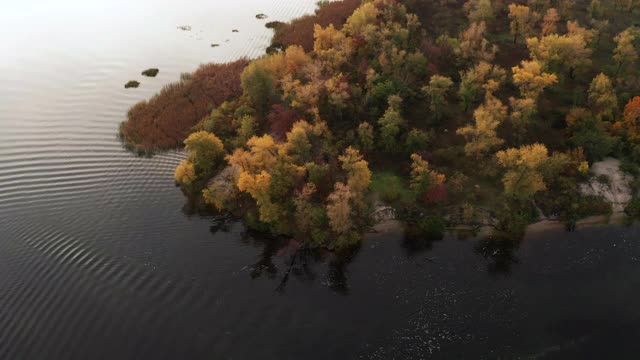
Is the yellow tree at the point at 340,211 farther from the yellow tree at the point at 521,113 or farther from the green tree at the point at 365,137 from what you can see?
the yellow tree at the point at 521,113

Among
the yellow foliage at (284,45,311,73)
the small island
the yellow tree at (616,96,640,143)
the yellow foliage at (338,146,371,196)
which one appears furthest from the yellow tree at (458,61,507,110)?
the yellow foliage at (284,45,311,73)

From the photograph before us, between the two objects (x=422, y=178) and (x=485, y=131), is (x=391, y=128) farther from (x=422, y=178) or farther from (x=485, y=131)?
(x=485, y=131)

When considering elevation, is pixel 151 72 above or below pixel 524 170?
below

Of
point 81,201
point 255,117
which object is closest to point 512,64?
point 255,117

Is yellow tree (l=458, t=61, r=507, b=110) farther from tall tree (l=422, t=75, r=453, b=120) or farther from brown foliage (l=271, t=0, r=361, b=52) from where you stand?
brown foliage (l=271, t=0, r=361, b=52)

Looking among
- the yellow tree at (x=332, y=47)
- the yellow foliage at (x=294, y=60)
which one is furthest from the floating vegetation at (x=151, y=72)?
the yellow tree at (x=332, y=47)

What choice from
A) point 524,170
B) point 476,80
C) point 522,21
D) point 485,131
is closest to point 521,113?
point 485,131
